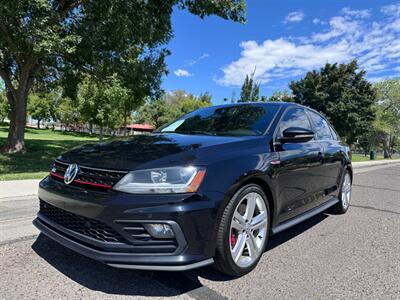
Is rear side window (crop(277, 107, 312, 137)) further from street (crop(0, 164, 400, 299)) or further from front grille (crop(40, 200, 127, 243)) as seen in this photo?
front grille (crop(40, 200, 127, 243))

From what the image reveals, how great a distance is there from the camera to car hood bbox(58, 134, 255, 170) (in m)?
2.83

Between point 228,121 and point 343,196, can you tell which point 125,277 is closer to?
point 228,121

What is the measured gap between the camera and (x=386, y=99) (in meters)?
50.0

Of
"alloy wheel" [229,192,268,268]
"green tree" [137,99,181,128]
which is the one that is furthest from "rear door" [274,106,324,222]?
"green tree" [137,99,181,128]

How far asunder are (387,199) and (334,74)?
28200mm

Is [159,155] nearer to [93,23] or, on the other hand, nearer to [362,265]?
[362,265]

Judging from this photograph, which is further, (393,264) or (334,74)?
(334,74)

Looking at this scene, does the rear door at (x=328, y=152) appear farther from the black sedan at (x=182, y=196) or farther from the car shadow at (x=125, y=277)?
the car shadow at (x=125, y=277)

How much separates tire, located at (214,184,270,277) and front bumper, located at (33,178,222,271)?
15cm

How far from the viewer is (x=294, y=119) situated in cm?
444

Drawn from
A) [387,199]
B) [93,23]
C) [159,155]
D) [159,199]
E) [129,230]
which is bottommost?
[387,199]

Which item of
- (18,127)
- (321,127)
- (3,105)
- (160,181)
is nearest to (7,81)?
(18,127)

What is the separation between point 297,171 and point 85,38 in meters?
9.49

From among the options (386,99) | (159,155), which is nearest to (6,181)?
(159,155)
